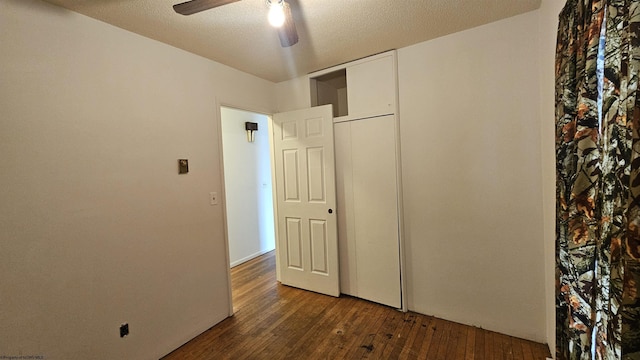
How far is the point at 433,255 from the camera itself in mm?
2328

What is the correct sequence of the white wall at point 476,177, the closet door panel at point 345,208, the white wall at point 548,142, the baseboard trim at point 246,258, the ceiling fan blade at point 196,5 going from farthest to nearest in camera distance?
the baseboard trim at point 246,258
the closet door panel at point 345,208
the white wall at point 476,177
the white wall at point 548,142
the ceiling fan blade at point 196,5

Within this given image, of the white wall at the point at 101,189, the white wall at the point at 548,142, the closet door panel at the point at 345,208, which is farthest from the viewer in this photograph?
the closet door panel at the point at 345,208

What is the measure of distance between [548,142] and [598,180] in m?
0.91

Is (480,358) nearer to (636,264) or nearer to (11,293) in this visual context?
(636,264)

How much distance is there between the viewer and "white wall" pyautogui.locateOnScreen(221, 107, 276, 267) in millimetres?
3896

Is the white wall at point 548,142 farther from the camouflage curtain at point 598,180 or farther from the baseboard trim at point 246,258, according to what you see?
the baseboard trim at point 246,258

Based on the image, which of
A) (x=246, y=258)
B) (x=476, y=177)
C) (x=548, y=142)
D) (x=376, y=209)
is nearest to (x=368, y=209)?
(x=376, y=209)

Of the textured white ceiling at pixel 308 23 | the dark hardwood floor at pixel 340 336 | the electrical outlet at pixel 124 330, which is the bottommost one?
the dark hardwood floor at pixel 340 336

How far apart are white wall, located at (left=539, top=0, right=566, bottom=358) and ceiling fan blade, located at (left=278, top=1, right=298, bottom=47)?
145 cm

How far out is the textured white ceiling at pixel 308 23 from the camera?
5.42ft

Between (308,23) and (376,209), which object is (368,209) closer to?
(376,209)

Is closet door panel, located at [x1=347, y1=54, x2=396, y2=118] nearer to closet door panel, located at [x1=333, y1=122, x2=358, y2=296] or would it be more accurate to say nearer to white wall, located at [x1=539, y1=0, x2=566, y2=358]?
closet door panel, located at [x1=333, y1=122, x2=358, y2=296]

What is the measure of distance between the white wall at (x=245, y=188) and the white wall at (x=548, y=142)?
328 cm

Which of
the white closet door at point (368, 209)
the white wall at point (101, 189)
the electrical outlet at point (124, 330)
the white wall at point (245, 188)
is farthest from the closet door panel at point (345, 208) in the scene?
the electrical outlet at point (124, 330)
